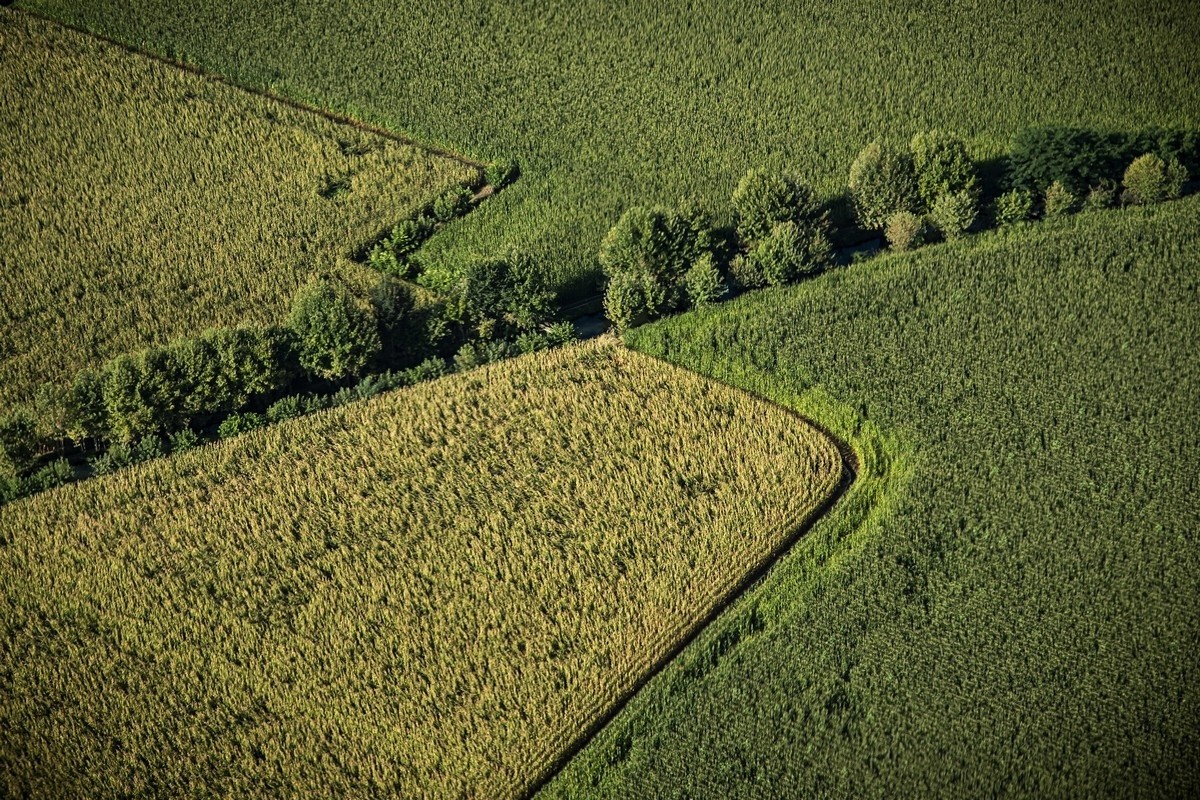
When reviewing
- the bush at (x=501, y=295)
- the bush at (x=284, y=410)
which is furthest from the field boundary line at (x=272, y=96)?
the bush at (x=284, y=410)

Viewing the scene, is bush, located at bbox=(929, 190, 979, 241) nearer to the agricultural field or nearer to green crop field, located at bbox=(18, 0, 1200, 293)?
green crop field, located at bbox=(18, 0, 1200, 293)

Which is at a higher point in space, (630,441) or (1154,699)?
(630,441)

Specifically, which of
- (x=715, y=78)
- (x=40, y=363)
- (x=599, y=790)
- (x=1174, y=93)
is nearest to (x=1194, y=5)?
(x=1174, y=93)

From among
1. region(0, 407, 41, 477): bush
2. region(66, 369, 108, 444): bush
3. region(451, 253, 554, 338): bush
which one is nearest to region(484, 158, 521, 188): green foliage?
region(451, 253, 554, 338): bush

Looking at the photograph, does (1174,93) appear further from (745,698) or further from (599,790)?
(599,790)

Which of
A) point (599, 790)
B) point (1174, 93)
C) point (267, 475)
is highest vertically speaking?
point (1174, 93)

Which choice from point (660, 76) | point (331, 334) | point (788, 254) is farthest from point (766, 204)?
point (331, 334)
